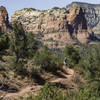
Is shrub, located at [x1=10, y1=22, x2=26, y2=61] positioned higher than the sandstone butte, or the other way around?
shrub, located at [x1=10, y1=22, x2=26, y2=61]

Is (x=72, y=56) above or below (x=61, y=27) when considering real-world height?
above

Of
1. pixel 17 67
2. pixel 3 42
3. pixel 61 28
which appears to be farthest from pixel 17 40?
pixel 61 28

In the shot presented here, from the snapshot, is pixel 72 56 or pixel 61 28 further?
pixel 61 28

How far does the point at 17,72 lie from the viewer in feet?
96.9

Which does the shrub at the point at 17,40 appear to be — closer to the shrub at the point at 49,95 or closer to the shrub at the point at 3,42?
the shrub at the point at 3,42

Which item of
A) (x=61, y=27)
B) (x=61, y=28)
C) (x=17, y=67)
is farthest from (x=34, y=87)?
(x=61, y=27)

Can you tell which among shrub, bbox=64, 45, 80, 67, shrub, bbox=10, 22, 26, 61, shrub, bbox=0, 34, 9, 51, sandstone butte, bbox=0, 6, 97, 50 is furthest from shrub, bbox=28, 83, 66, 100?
sandstone butte, bbox=0, 6, 97, 50

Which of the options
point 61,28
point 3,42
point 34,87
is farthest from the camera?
point 61,28

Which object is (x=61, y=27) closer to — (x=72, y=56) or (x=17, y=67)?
(x=72, y=56)

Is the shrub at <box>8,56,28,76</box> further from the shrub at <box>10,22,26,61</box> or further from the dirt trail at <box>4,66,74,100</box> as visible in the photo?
the dirt trail at <box>4,66,74,100</box>

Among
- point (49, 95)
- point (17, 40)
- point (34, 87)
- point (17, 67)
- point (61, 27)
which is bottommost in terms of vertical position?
point (61, 27)

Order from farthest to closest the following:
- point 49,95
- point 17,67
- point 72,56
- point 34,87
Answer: point 72,56
point 17,67
point 34,87
point 49,95

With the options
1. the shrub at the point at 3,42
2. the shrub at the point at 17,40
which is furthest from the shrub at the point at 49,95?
the shrub at the point at 17,40

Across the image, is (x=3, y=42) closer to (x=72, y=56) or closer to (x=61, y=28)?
(x=72, y=56)
